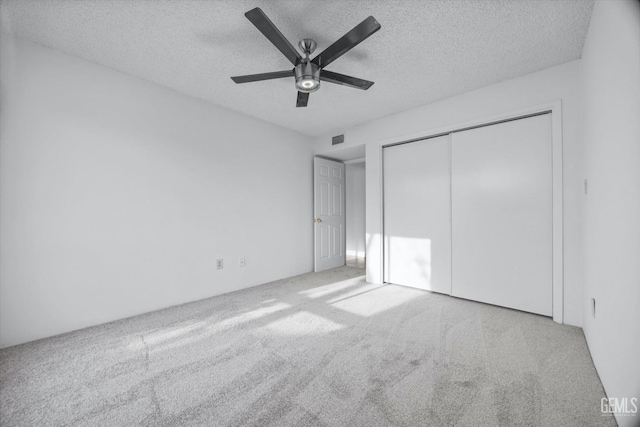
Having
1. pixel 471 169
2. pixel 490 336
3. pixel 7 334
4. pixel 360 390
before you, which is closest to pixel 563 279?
pixel 490 336

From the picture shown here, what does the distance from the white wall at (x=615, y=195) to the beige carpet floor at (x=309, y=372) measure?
325mm

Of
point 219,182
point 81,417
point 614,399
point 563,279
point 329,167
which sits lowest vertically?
point 81,417

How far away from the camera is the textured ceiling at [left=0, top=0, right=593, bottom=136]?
1787 mm

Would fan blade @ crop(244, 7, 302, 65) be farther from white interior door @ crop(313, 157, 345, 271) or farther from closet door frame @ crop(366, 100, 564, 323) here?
white interior door @ crop(313, 157, 345, 271)

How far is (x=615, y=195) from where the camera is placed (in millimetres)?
1331

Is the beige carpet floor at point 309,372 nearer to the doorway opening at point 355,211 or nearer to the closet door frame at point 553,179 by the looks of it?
the closet door frame at point 553,179

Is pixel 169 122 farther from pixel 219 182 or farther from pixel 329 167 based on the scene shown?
pixel 329 167

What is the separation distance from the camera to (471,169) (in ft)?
9.80

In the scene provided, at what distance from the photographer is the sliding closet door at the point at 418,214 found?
10.6ft

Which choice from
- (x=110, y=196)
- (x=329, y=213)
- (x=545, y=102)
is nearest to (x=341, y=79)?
(x=545, y=102)

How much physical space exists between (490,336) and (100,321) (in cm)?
348

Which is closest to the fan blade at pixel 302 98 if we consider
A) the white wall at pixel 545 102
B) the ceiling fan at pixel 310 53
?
the ceiling fan at pixel 310 53

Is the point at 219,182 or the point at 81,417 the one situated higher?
the point at 219,182

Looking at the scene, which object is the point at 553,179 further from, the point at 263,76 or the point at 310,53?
the point at 263,76
